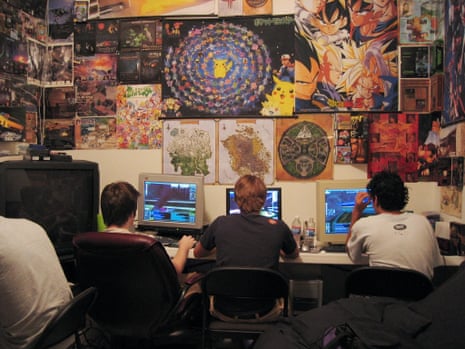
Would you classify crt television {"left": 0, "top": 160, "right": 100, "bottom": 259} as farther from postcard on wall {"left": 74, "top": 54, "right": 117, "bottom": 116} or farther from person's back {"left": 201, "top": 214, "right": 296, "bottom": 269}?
person's back {"left": 201, "top": 214, "right": 296, "bottom": 269}

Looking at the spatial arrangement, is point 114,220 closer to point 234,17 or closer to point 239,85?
point 239,85

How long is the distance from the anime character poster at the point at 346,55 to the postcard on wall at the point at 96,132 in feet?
4.79

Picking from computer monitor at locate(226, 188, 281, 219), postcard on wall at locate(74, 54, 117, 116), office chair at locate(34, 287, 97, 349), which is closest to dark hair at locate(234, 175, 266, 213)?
computer monitor at locate(226, 188, 281, 219)

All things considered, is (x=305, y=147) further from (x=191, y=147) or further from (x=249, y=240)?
(x=249, y=240)

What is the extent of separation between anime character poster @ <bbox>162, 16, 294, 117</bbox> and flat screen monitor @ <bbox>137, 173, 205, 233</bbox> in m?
0.58

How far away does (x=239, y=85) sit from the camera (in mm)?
2984

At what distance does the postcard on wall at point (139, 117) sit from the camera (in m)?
3.09

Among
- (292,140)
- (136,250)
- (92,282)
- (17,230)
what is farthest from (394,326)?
(292,140)

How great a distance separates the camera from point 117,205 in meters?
2.00

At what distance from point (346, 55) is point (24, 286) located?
246 cm

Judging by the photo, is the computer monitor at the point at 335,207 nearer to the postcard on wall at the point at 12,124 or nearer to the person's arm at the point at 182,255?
the person's arm at the point at 182,255

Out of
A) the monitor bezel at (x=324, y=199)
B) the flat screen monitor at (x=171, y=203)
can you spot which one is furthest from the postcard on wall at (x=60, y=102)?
the monitor bezel at (x=324, y=199)

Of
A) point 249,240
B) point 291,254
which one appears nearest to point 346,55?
point 291,254

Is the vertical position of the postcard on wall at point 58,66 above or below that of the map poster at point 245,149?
above
